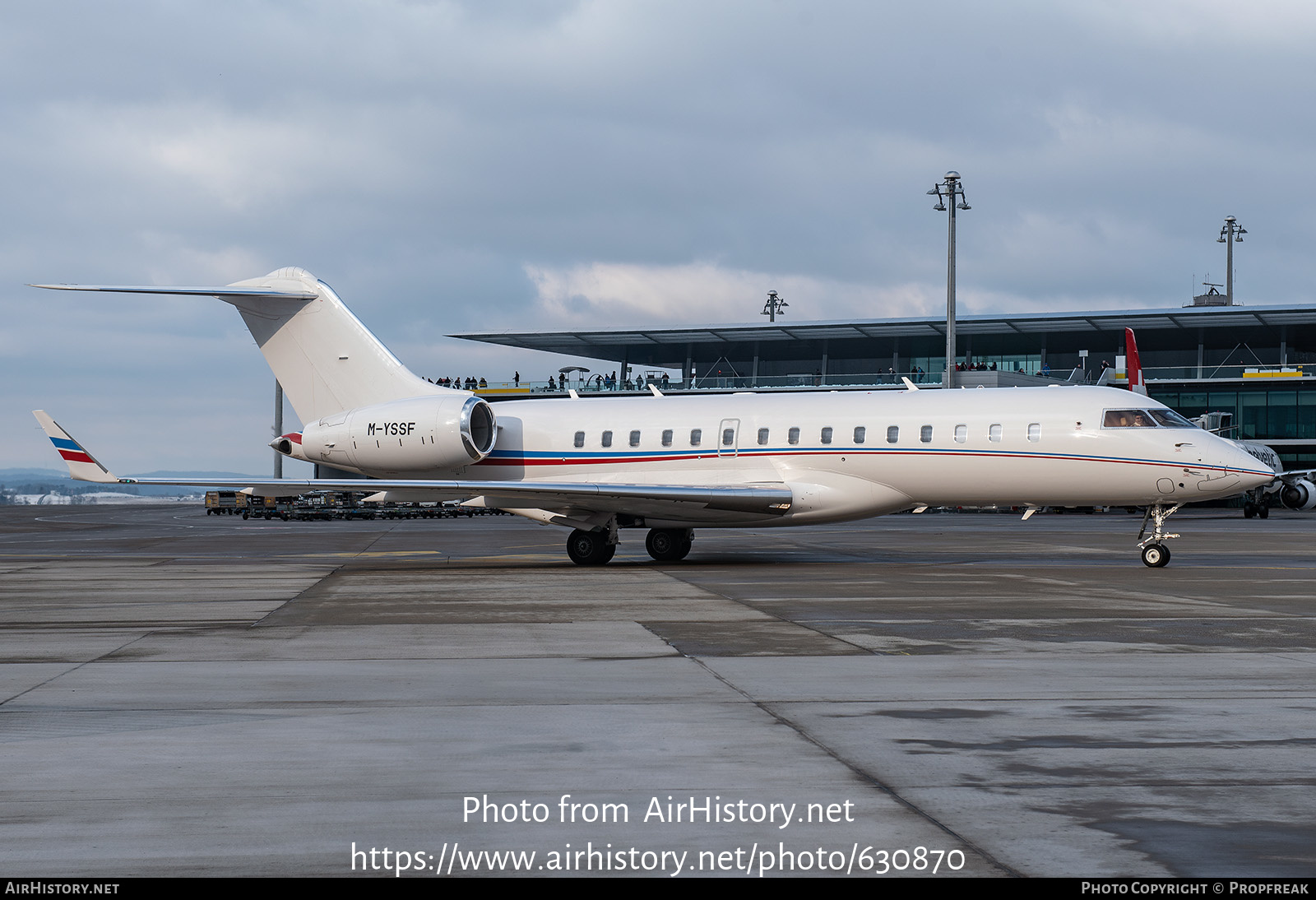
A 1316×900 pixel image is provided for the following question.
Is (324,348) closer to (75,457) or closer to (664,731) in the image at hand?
(75,457)

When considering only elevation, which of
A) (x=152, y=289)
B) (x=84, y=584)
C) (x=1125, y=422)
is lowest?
(x=84, y=584)

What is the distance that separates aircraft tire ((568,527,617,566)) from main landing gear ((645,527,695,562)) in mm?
1346

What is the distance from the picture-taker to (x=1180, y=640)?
11.6m

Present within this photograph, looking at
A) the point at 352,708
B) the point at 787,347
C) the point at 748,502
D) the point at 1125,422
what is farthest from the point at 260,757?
the point at 787,347

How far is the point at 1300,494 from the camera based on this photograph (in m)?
62.1

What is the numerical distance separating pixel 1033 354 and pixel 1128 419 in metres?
66.9

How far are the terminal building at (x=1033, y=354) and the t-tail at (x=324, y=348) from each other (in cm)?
4277

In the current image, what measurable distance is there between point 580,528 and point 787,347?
66.1 meters

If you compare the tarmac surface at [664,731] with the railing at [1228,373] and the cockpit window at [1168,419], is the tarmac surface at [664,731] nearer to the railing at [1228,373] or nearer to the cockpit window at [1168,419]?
the cockpit window at [1168,419]

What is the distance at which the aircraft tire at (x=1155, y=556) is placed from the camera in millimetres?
21469

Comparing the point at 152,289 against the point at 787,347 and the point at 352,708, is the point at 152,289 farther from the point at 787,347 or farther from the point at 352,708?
the point at 787,347

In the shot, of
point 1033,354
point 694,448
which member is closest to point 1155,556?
point 694,448

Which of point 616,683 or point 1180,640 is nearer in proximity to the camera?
point 616,683

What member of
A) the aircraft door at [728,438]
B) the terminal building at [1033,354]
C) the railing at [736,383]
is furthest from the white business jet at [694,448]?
the railing at [736,383]
